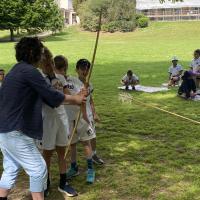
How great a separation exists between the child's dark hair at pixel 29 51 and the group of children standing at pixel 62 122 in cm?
46

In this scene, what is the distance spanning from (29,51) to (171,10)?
262 feet

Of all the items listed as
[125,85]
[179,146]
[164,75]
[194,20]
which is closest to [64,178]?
[179,146]

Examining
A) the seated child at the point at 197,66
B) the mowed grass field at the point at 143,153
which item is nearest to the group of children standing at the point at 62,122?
the mowed grass field at the point at 143,153

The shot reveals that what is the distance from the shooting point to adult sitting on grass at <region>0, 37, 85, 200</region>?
4.40 metres

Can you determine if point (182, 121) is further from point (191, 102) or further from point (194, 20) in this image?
point (194, 20)

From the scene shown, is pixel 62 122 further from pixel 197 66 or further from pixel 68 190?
pixel 197 66

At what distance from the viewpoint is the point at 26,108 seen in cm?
446

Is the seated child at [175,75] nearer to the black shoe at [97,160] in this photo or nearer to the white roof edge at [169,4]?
the black shoe at [97,160]

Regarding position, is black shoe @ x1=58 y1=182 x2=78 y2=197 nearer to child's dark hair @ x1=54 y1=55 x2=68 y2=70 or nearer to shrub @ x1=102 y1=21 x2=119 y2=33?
child's dark hair @ x1=54 y1=55 x2=68 y2=70

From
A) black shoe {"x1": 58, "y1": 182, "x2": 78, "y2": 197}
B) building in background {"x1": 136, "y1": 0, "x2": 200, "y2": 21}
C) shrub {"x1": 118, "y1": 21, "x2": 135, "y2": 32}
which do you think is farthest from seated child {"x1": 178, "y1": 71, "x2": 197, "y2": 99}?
building in background {"x1": 136, "y1": 0, "x2": 200, "y2": 21}

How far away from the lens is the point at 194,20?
3071 inches

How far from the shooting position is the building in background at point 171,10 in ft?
264

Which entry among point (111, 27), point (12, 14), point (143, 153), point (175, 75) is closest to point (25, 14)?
point (12, 14)

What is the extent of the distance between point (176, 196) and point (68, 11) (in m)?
89.2
